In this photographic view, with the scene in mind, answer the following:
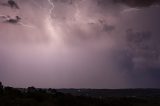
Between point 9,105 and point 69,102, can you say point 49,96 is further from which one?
point 9,105

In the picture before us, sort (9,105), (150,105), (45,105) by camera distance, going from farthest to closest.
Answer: (150,105)
(45,105)
(9,105)

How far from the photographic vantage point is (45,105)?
323 ft

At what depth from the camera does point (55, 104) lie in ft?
339

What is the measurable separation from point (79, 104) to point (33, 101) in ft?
39.7

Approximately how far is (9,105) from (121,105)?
3854 centimetres

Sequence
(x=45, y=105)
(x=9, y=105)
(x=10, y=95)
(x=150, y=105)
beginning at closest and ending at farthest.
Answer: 1. (x=9, y=105)
2. (x=45, y=105)
3. (x=10, y=95)
4. (x=150, y=105)

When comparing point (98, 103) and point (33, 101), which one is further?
point (98, 103)

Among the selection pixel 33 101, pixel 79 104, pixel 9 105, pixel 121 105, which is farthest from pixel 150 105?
pixel 9 105

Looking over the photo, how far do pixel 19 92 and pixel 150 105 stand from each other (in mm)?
43823

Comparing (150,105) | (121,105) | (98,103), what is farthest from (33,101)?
(150,105)

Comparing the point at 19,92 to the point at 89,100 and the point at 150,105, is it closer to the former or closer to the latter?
the point at 89,100

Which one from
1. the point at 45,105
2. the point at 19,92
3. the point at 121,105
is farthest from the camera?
the point at 121,105

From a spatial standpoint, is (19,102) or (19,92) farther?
(19,92)

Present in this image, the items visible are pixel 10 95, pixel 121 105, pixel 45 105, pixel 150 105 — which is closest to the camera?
pixel 45 105
